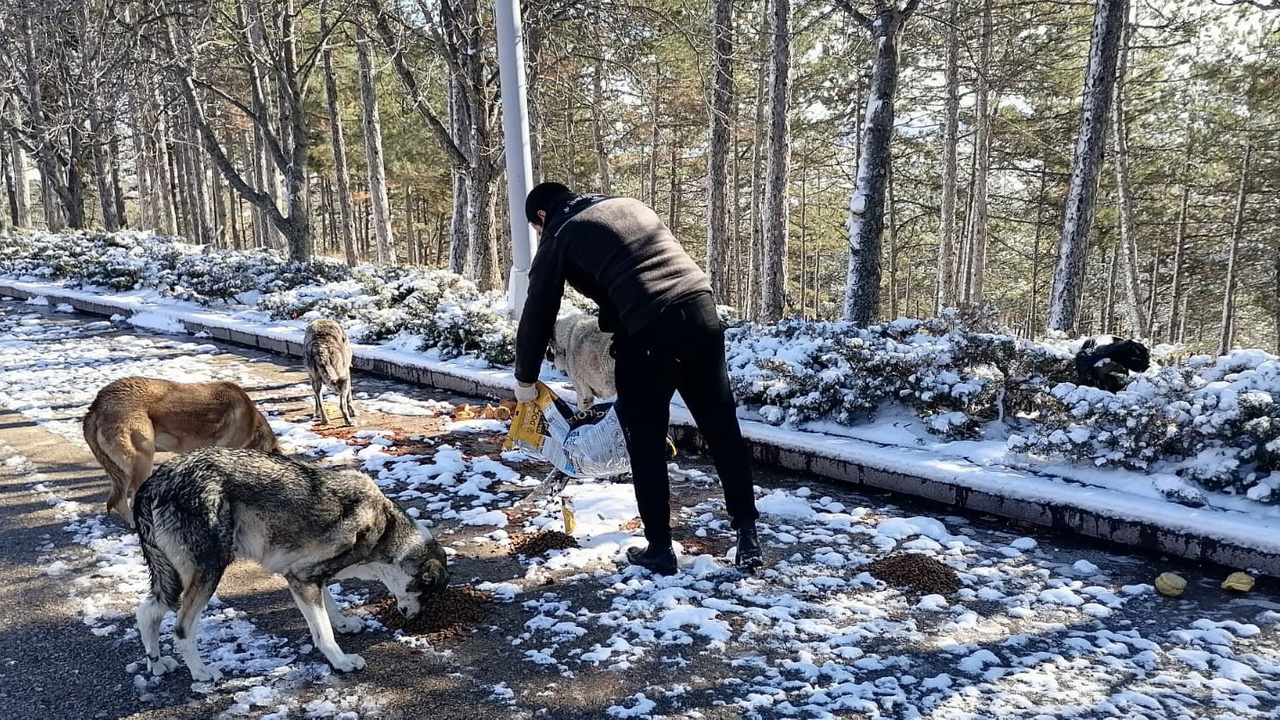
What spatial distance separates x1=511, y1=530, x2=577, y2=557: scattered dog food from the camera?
454 centimetres

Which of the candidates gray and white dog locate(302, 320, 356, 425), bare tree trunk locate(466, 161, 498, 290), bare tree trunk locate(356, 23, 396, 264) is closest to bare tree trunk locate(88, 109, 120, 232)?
bare tree trunk locate(356, 23, 396, 264)

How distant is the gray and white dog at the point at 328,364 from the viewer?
7.24m

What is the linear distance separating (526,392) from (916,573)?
2340mm

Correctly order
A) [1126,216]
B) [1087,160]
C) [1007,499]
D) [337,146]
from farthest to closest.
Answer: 1. [337,146]
2. [1126,216]
3. [1087,160]
4. [1007,499]

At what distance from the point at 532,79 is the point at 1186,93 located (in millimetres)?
20745

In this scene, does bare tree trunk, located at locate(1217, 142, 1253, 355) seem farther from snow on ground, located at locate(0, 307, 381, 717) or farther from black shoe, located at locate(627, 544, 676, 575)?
snow on ground, located at locate(0, 307, 381, 717)

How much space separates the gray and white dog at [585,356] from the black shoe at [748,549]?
7.94ft

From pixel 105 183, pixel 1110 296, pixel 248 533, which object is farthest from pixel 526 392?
pixel 1110 296

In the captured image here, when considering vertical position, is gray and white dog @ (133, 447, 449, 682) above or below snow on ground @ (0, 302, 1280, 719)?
above

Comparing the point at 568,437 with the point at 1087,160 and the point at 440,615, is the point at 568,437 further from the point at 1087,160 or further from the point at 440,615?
the point at 1087,160

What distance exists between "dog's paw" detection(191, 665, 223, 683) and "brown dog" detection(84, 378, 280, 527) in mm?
2005

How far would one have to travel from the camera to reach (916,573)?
4176mm

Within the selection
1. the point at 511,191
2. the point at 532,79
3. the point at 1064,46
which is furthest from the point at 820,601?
the point at 1064,46

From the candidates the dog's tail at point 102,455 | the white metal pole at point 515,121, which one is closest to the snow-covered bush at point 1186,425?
the white metal pole at point 515,121
